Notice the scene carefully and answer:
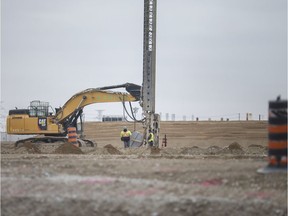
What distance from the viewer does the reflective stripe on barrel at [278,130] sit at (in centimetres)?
829

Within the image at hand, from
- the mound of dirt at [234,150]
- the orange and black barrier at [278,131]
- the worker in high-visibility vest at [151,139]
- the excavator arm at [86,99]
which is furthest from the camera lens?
the excavator arm at [86,99]

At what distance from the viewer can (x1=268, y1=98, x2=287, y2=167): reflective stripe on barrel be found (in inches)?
326

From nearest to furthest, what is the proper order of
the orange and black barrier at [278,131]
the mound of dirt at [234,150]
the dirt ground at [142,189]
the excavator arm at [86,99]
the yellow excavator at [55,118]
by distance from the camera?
1. the dirt ground at [142,189]
2. the orange and black barrier at [278,131]
3. the mound of dirt at [234,150]
4. the excavator arm at [86,99]
5. the yellow excavator at [55,118]

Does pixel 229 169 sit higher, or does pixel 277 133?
pixel 277 133

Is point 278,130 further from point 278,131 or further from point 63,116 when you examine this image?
point 63,116

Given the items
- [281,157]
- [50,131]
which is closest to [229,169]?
[281,157]

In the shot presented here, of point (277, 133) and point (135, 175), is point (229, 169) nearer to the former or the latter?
point (277, 133)

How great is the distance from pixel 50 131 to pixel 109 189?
25206mm

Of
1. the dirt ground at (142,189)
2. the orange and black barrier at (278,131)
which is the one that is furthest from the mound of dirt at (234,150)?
the orange and black barrier at (278,131)

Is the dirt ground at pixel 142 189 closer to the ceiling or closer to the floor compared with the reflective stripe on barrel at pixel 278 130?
closer to the floor

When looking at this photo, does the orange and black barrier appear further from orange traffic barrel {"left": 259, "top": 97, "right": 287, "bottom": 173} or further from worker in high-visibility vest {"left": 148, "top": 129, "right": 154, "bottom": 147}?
worker in high-visibility vest {"left": 148, "top": 129, "right": 154, "bottom": 147}

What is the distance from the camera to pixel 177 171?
8078mm

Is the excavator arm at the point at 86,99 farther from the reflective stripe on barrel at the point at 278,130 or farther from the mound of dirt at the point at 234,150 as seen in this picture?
the reflective stripe on barrel at the point at 278,130

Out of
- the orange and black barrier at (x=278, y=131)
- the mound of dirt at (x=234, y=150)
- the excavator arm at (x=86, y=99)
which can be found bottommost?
the mound of dirt at (x=234, y=150)
